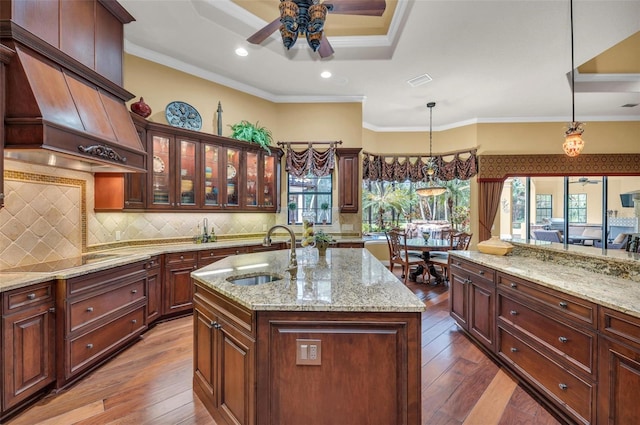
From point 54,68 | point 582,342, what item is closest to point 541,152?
point 582,342

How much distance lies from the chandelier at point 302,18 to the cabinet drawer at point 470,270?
2.61 meters

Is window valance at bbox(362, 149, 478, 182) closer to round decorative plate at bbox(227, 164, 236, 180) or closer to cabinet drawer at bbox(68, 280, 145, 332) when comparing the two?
round decorative plate at bbox(227, 164, 236, 180)

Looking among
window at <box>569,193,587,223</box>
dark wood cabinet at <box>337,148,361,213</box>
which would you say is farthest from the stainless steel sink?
window at <box>569,193,587,223</box>

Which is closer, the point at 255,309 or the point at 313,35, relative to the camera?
the point at 255,309

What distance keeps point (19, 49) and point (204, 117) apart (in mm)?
2529

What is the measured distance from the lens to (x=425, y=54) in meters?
3.86

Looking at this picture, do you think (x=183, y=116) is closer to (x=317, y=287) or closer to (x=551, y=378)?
(x=317, y=287)

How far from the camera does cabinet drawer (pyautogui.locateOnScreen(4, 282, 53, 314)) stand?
189 cm

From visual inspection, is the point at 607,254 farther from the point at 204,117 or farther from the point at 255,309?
the point at 204,117

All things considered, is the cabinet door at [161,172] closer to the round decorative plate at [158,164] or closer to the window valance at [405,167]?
the round decorative plate at [158,164]

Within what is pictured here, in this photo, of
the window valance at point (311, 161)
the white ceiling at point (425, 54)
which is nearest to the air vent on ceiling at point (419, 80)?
the white ceiling at point (425, 54)

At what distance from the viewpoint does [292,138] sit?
5.31 meters

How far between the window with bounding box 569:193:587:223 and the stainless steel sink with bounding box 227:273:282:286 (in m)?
8.71

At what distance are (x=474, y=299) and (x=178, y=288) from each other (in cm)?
353
